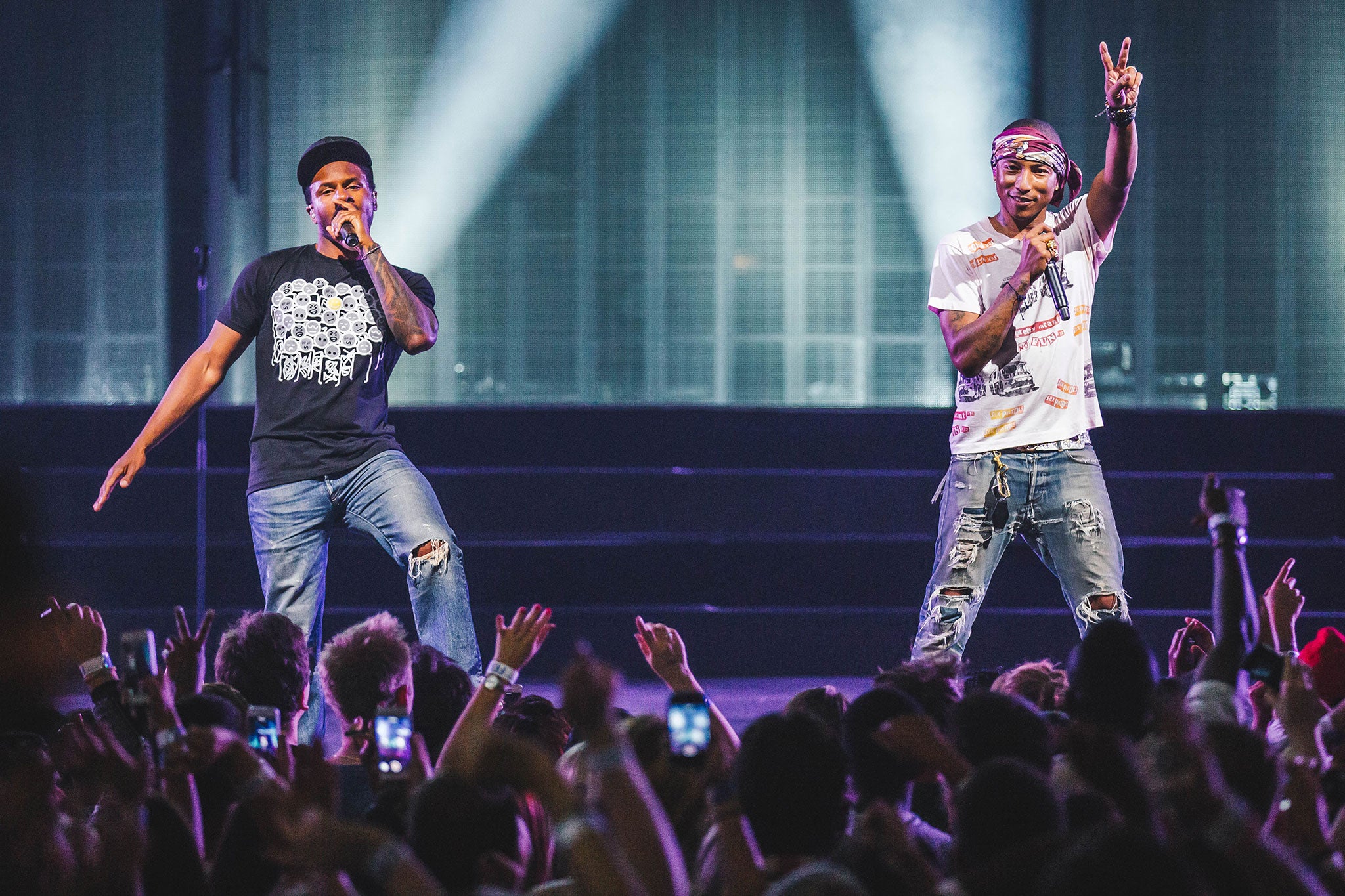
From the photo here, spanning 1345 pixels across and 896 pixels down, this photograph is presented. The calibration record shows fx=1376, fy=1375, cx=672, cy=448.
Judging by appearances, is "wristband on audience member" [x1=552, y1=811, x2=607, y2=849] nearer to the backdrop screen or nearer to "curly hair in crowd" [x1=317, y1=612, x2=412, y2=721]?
"curly hair in crowd" [x1=317, y1=612, x2=412, y2=721]

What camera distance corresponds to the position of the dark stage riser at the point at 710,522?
6.12 meters

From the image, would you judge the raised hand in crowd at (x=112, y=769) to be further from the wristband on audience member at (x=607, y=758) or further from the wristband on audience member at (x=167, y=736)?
the wristband on audience member at (x=607, y=758)

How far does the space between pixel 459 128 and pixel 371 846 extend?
27.6 feet

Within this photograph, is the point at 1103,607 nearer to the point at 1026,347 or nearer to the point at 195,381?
the point at 1026,347

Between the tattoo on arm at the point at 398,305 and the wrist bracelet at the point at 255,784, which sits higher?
the tattoo on arm at the point at 398,305

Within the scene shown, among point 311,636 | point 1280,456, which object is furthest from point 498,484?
point 1280,456

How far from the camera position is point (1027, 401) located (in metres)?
3.61

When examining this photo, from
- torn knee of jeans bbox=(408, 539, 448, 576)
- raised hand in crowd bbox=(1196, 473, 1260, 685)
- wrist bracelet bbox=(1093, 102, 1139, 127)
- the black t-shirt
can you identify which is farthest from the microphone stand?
raised hand in crowd bbox=(1196, 473, 1260, 685)

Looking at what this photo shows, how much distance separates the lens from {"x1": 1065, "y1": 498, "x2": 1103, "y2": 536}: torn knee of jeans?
3.55 metres

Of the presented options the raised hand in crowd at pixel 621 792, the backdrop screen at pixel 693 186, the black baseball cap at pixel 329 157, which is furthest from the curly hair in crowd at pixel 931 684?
the backdrop screen at pixel 693 186

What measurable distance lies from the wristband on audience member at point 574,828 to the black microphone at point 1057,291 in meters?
2.57

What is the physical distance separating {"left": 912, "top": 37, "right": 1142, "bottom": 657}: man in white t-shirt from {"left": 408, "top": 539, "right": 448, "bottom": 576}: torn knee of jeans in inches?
51.0

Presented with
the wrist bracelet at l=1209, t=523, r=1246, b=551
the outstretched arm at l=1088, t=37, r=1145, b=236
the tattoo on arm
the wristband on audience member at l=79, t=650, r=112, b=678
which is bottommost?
the wristband on audience member at l=79, t=650, r=112, b=678

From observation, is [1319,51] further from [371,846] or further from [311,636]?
[371,846]
